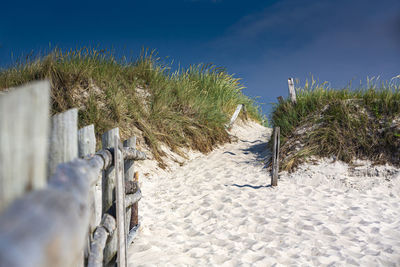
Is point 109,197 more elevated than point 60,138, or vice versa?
point 60,138

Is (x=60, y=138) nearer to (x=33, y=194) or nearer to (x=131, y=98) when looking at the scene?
(x=33, y=194)

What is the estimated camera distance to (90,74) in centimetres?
782

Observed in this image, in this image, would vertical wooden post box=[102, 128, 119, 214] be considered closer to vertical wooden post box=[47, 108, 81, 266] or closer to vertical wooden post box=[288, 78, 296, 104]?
vertical wooden post box=[47, 108, 81, 266]

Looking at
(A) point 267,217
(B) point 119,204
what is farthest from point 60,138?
(A) point 267,217

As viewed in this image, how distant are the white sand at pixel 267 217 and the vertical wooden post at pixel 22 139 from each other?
2.94 metres

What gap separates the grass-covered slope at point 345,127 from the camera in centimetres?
708

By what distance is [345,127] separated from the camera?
7.50 meters

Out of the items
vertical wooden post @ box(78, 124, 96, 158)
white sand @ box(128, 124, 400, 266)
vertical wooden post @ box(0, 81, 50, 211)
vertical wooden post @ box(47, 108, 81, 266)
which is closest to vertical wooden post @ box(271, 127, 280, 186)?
white sand @ box(128, 124, 400, 266)

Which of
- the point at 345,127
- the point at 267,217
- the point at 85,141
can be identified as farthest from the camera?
the point at 345,127

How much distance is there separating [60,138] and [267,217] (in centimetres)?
409

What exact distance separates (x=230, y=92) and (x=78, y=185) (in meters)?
12.0

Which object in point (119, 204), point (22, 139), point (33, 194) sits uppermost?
point (22, 139)

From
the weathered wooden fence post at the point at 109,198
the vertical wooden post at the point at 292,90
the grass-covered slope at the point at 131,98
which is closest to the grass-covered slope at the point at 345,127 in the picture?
the vertical wooden post at the point at 292,90

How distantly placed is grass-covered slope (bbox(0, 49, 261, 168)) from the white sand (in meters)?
1.27
